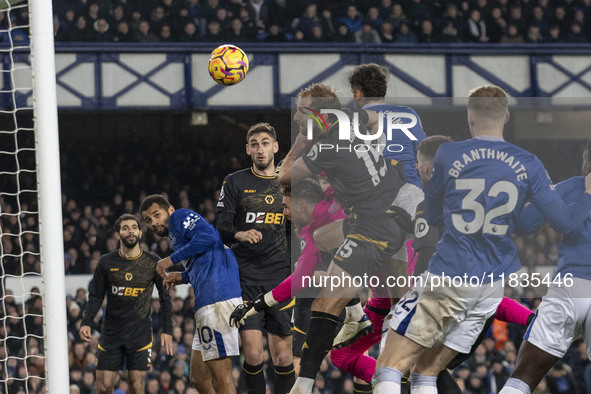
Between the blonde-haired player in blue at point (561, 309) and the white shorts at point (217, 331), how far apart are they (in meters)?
2.18

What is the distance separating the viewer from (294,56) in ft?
48.5

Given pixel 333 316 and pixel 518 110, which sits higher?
pixel 518 110

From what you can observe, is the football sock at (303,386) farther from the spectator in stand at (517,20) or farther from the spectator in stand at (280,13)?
the spectator in stand at (517,20)

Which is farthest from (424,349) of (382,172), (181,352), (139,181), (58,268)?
(139,181)

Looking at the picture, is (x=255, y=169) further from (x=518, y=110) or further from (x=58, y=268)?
(x=518, y=110)

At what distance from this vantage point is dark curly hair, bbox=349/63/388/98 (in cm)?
693

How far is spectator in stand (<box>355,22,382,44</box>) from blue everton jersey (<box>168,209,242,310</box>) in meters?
8.52

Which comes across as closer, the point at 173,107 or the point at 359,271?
the point at 359,271

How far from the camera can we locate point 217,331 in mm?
7215

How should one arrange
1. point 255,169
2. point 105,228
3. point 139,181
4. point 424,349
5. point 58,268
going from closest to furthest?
point 58,268, point 424,349, point 255,169, point 105,228, point 139,181

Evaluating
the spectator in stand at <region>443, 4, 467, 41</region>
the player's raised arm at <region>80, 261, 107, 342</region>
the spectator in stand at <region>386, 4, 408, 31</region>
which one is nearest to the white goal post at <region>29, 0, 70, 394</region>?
the player's raised arm at <region>80, 261, 107, 342</region>

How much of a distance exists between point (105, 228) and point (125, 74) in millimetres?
2434

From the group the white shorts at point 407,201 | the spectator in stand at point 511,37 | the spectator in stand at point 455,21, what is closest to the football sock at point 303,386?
the white shorts at point 407,201

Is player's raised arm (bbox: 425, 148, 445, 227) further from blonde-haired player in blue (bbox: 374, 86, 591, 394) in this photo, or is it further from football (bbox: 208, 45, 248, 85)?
football (bbox: 208, 45, 248, 85)
